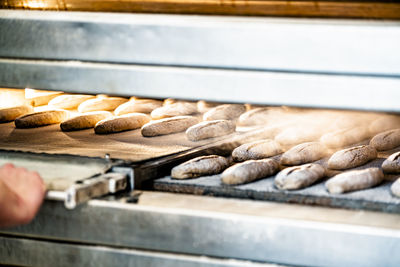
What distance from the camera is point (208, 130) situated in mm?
2662

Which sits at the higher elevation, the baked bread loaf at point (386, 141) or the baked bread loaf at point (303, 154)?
the baked bread loaf at point (386, 141)

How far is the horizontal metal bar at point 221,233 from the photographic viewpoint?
1529mm

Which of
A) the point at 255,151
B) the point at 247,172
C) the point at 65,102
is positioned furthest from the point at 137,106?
the point at 247,172

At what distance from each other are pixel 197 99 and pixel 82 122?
48.1 inches

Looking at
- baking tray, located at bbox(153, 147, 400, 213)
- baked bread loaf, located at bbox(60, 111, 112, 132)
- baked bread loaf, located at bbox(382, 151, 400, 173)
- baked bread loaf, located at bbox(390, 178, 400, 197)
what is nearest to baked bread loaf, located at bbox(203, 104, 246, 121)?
baked bread loaf, located at bbox(60, 111, 112, 132)

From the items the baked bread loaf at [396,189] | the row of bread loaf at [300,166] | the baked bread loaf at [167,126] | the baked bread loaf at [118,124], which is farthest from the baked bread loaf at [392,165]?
the baked bread loaf at [118,124]

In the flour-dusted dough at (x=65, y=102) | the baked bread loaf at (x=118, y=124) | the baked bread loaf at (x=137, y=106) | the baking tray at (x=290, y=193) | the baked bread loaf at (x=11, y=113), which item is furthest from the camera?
the flour-dusted dough at (x=65, y=102)

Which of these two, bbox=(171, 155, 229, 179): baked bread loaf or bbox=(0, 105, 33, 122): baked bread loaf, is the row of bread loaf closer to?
bbox=(171, 155, 229, 179): baked bread loaf

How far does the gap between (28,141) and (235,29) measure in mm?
1246

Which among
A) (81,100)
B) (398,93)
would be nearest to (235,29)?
(398,93)

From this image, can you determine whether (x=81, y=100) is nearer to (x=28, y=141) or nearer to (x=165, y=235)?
(x=28, y=141)

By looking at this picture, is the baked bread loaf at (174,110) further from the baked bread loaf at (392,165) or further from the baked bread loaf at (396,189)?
the baked bread loaf at (396,189)

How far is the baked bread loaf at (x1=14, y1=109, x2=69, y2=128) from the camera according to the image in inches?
112

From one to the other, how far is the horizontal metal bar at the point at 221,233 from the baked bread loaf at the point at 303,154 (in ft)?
1.97
